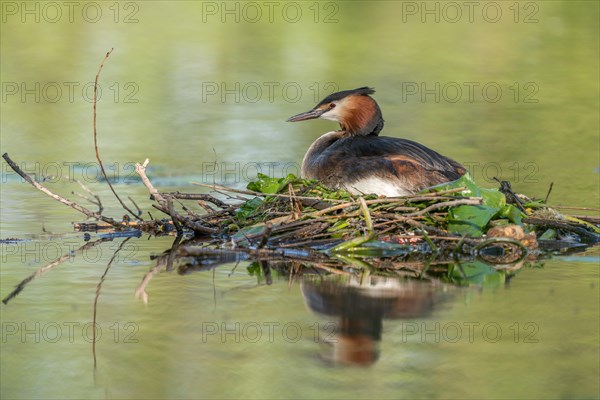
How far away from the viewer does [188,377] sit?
5164 mm

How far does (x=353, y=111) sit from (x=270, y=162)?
8.05ft

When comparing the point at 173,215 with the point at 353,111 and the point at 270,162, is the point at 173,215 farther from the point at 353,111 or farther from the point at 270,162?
the point at 270,162

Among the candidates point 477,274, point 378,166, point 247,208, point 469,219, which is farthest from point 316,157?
point 477,274

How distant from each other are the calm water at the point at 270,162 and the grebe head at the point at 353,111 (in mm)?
1679

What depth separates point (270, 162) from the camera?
11.3 metres

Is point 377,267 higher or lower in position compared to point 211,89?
lower

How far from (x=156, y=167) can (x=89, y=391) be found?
6338 mm

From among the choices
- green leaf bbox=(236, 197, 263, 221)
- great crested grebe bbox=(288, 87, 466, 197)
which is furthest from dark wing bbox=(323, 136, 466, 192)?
green leaf bbox=(236, 197, 263, 221)

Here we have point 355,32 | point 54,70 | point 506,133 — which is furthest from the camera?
point 355,32

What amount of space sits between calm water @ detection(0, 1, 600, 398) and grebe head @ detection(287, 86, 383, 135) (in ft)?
5.51

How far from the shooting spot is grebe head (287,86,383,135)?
8.94 m

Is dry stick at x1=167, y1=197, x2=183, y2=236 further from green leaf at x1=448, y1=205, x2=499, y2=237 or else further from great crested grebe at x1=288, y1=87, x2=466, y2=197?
green leaf at x1=448, y1=205, x2=499, y2=237

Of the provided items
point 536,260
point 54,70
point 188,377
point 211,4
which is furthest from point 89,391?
point 211,4

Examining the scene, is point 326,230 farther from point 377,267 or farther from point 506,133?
point 506,133
